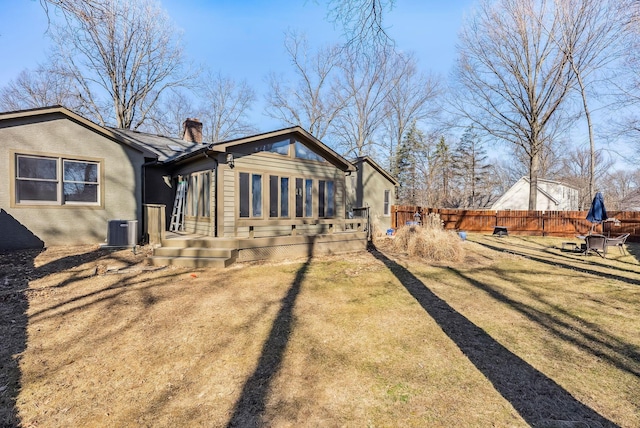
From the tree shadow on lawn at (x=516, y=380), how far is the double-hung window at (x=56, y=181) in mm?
10731

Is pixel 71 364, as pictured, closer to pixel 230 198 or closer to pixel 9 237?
pixel 230 198

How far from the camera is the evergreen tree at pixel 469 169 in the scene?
116 feet

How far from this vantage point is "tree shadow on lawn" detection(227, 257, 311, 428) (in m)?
2.44

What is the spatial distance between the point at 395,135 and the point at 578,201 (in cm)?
2015

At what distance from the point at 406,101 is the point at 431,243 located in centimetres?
2344

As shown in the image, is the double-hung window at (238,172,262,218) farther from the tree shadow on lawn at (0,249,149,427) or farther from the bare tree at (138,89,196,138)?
the bare tree at (138,89,196,138)

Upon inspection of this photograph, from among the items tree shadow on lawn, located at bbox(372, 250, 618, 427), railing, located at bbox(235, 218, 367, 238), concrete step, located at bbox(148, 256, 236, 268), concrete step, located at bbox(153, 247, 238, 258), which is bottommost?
tree shadow on lawn, located at bbox(372, 250, 618, 427)

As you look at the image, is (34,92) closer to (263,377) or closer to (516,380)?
(263,377)

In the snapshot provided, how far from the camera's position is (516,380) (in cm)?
302

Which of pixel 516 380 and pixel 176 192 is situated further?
pixel 176 192

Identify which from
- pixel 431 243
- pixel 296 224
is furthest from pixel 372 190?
pixel 296 224

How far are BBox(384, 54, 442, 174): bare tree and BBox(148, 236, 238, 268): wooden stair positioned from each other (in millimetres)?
24732

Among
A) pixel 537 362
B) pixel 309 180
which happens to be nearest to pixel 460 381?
pixel 537 362

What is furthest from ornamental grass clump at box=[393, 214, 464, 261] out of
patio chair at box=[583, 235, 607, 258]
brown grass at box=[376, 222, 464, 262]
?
patio chair at box=[583, 235, 607, 258]
